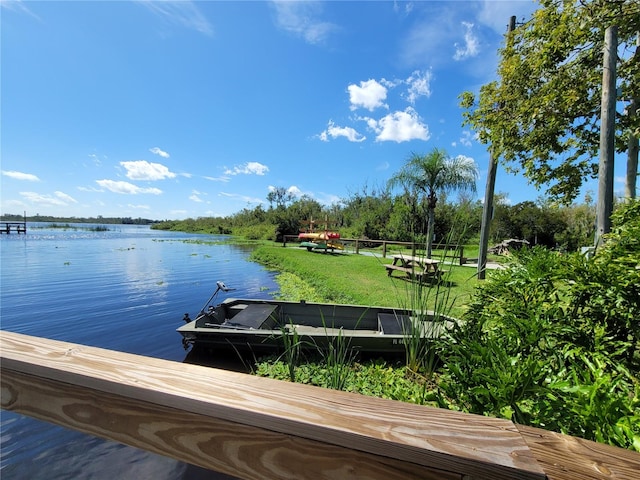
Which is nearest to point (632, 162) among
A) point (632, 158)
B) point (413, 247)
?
point (632, 158)

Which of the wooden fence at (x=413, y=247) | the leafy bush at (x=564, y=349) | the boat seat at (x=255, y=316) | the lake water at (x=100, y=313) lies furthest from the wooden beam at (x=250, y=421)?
the boat seat at (x=255, y=316)

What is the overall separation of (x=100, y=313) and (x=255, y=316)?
5.34 m

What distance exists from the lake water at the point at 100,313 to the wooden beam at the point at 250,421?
311 cm

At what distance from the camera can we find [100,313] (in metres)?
7.90

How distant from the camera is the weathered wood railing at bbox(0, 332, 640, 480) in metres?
0.49

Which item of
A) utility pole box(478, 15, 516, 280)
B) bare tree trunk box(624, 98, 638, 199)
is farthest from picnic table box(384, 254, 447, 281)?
bare tree trunk box(624, 98, 638, 199)

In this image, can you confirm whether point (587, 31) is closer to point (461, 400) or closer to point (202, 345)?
point (461, 400)

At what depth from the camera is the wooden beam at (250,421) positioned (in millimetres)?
497

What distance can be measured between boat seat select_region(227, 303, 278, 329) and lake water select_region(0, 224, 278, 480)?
4.30 feet

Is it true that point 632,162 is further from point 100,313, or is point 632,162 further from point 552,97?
Result: point 100,313

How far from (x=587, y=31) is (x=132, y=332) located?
1089 centimetres

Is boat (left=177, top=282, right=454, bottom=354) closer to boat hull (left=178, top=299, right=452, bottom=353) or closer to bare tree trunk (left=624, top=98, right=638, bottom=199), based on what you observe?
boat hull (left=178, top=299, right=452, bottom=353)

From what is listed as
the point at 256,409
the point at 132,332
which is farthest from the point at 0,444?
the point at 256,409

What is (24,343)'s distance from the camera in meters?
0.78
